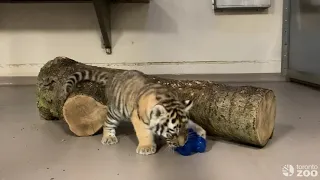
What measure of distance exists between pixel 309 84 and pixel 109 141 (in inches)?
65.7

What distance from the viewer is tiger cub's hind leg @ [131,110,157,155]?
1516 millimetres

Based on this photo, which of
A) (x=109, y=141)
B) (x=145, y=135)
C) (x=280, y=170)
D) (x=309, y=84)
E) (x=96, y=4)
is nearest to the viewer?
(x=280, y=170)

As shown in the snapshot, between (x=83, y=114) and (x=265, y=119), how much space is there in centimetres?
70

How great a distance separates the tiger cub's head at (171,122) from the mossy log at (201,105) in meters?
0.23

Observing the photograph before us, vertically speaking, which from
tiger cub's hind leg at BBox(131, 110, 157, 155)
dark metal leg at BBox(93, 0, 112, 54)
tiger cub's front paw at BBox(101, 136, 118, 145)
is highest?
dark metal leg at BBox(93, 0, 112, 54)

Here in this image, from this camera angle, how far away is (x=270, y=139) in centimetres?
168

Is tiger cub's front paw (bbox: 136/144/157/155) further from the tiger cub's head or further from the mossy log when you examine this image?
the mossy log

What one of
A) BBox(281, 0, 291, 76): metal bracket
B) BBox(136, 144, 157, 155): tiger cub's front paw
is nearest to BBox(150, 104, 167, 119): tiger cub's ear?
BBox(136, 144, 157, 155): tiger cub's front paw

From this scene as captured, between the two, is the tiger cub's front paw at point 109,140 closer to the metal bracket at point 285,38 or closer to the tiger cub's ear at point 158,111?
the tiger cub's ear at point 158,111

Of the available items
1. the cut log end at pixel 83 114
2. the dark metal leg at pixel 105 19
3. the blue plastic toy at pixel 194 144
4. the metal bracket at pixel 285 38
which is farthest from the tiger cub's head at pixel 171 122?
the metal bracket at pixel 285 38

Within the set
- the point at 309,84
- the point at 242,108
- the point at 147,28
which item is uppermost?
the point at 147,28

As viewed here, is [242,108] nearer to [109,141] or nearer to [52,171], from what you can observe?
[109,141]

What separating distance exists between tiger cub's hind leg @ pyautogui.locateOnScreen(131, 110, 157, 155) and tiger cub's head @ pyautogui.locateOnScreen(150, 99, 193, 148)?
0.24 ft

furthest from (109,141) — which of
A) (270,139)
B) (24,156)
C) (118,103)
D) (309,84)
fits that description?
(309,84)
